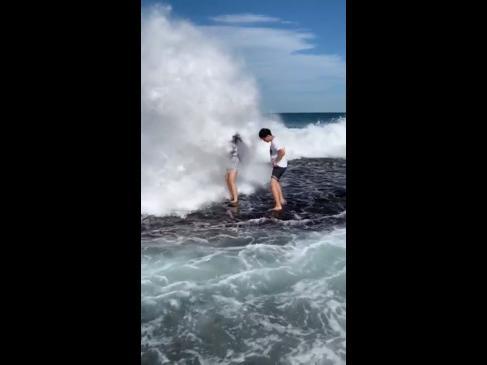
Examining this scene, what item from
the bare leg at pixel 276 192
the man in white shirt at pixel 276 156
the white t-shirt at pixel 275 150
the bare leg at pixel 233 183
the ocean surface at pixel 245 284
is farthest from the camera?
the bare leg at pixel 233 183

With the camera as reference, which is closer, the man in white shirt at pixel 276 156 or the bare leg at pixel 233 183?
the man in white shirt at pixel 276 156

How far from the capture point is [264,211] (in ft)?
26.5

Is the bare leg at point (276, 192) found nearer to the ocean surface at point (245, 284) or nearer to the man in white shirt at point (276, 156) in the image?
the man in white shirt at point (276, 156)

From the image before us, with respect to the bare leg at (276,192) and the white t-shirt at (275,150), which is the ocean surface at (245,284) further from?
the white t-shirt at (275,150)

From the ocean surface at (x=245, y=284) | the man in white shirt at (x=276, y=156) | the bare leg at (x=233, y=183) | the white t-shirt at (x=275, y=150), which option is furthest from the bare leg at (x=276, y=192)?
the bare leg at (x=233, y=183)

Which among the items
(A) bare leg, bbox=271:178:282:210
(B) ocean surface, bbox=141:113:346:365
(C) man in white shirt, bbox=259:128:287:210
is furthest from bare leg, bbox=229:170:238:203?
(C) man in white shirt, bbox=259:128:287:210

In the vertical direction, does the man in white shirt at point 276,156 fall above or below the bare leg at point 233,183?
above

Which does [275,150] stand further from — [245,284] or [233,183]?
[245,284]

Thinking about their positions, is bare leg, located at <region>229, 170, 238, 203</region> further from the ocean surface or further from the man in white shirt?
the man in white shirt

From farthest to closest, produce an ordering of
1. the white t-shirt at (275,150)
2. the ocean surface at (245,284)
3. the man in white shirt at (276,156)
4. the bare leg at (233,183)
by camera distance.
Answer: the bare leg at (233,183) → the white t-shirt at (275,150) → the man in white shirt at (276,156) → the ocean surface at (245,284)

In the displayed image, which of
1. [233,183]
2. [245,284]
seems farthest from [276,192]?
[245,284]

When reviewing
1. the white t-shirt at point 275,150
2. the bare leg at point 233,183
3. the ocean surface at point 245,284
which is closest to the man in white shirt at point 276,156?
the white t-shirt at point 275,150

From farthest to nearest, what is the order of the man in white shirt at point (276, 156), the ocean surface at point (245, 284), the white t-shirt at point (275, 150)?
the white t-shirt at point (275, 150)
the man in white shirt at point (276, 156)
the ocean surface at point (245, 284)

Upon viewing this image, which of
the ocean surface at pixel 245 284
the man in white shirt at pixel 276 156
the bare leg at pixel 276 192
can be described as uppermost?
the man in white shirt at pixel 276 156
